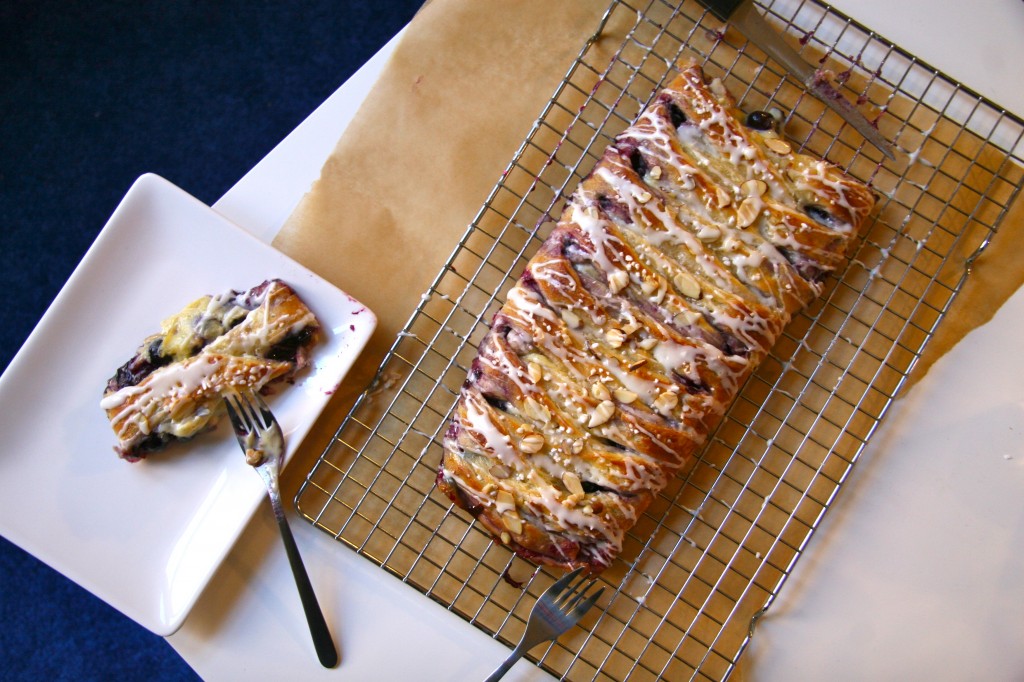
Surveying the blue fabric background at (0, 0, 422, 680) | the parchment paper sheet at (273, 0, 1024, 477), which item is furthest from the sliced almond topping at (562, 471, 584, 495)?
the blue fabric background at (0, 0, 422, 680)

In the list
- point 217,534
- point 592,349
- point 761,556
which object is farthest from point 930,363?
point 217,534

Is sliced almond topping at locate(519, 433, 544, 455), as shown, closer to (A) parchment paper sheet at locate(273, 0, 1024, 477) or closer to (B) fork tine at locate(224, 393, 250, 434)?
(A) parchment paper sheet at locate(273, 0, 1024, 477)

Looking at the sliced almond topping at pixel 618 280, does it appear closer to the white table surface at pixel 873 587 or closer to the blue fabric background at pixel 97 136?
the white table surface at pixel 873 587

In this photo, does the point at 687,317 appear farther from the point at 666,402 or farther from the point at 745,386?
the point at 745,386

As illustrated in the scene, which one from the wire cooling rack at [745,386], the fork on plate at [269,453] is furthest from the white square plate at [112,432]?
the wire cooling rack at [745,386]

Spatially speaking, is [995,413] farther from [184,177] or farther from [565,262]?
[184,177]
